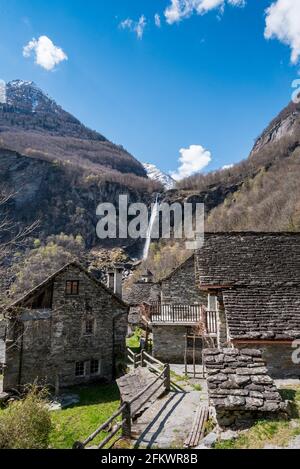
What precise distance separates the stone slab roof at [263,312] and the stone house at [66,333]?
1198 centimetres

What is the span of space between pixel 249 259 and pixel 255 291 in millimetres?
2460

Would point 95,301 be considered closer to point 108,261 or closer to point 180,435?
point 180,435

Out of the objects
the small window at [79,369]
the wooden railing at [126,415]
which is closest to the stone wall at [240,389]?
the wooden railing at [126,415]

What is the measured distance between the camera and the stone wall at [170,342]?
72.4 feet

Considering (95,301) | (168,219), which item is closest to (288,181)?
(168,219)

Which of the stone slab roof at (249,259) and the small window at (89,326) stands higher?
the stone slab roof at (249,259)

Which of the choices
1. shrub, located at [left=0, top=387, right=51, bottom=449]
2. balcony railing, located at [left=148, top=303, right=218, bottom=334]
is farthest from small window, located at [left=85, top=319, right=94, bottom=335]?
shrub, located at [left=0, top=387, right=51, bottom=449]

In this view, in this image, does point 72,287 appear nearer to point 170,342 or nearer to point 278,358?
point 170,342

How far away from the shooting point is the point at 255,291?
13711 mm

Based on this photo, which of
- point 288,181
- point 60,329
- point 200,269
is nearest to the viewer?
point 200,269

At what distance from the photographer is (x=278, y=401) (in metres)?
7.64

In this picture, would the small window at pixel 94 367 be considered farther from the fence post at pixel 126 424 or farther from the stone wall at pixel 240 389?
the stone wall at pixel 240 389

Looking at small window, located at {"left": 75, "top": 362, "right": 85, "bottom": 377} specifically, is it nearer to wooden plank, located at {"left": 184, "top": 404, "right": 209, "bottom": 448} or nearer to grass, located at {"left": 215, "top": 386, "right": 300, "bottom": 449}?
wooden plank, located at {"left": 184, "top": 404, "right": 209, "bottom": 448}
